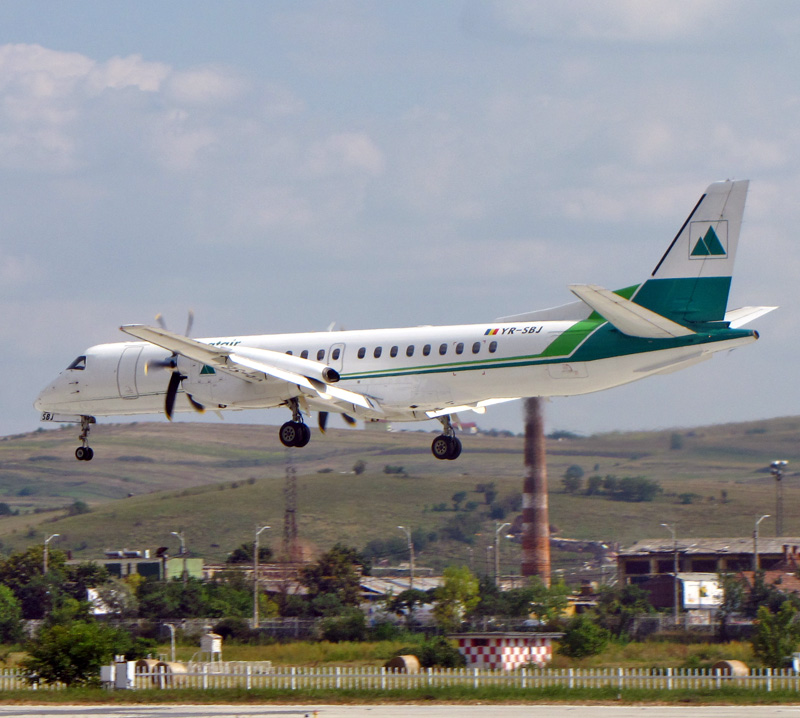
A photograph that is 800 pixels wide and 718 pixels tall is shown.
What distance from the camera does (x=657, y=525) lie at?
13075 centimetres

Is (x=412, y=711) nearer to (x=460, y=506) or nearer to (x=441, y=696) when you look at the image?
(x=441, y=696)

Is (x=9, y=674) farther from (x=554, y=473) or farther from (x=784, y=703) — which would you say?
(x=554, y=473)

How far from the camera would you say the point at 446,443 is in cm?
3916

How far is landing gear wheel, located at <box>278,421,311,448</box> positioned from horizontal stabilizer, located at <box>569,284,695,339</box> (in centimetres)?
984

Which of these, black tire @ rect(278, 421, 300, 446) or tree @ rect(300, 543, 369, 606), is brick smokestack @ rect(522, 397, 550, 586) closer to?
tree @ rect(300, 543, 369, 606)

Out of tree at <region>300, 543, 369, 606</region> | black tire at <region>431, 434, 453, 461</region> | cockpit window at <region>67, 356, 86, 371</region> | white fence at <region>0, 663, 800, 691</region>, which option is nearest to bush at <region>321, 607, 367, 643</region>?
tree at <region>300, 543, 369, 606</region>

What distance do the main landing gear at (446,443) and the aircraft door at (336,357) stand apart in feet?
12.1

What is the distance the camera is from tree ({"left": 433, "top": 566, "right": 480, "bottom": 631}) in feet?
247

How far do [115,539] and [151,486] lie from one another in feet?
185

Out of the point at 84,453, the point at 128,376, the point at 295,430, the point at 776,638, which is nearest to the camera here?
the point at 295,430

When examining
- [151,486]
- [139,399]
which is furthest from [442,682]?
[151,486]

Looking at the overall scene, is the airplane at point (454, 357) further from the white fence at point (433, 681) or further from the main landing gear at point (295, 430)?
the white fence at point (433, 681)

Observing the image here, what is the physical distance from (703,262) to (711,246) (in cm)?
47

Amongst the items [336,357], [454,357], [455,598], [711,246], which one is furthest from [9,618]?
[711,246]
